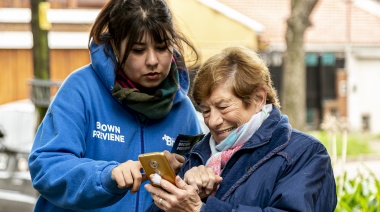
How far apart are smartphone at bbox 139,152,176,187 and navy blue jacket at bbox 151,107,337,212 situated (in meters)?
0.15

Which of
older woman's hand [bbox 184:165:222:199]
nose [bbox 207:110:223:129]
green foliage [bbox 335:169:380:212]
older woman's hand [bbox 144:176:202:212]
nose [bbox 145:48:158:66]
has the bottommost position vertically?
green foliage [bbox 335:169:380:212]

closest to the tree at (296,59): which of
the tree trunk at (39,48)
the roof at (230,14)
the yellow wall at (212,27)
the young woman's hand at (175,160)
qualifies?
the tree trunk at (39,48)

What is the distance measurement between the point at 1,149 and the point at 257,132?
248 inches

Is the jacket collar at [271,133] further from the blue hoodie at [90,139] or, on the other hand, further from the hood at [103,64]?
the hood at [103,64]

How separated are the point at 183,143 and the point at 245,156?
18.9 inches

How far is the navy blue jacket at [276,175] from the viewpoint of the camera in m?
2.71

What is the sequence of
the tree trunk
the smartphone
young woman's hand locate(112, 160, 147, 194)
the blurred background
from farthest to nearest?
the blurred background < the tree trunk < young woman's hand locate(112, 160, 147, 194) < the smartphone

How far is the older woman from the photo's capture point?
8.93 feet

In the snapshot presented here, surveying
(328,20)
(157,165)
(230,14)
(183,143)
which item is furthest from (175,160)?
(328,20)

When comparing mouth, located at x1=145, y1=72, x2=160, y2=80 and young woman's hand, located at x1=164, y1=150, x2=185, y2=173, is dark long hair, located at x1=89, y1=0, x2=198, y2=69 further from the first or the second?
young woman's hand, located at x1=164, y1=150, x2=185, y2=173

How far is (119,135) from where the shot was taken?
329 cm

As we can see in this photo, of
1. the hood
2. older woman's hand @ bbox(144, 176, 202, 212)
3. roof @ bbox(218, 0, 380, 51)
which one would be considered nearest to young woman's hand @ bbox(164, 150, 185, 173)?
older woman's hand @ bbox(144, 176, 202, 212)

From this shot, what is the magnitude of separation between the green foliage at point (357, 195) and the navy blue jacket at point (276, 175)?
229 centimetres

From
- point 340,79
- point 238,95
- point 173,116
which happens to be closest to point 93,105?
point 173,116
